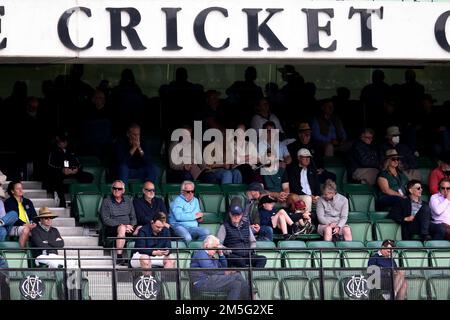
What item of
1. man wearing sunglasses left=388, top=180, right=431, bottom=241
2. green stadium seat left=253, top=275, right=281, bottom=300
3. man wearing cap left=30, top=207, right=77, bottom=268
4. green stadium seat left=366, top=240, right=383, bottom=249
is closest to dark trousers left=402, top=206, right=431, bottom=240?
man wearing sunglasses left=388, top=180, right=431, bottom=241

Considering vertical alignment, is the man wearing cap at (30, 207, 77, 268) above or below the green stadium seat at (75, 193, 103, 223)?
below

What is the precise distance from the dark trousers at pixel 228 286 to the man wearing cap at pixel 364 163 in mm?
4911

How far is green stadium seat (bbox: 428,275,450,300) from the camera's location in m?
25.3

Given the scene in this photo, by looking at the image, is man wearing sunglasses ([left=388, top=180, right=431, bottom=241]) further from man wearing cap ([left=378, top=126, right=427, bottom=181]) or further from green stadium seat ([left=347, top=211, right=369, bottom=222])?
man wearing cap ([left=378, top=126, right=427, bottom=181])

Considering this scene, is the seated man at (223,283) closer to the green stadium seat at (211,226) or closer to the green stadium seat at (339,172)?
the green stadium seat at (211,226)

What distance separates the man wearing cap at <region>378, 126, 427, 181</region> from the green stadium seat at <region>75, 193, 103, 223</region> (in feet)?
14.9

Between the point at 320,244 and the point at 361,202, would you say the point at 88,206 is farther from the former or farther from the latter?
the point at 361,202

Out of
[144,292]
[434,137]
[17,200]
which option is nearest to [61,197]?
[17,200]

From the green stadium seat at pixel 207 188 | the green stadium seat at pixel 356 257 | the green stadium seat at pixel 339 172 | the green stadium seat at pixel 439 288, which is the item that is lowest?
the green stadium seat at pixel 439 288

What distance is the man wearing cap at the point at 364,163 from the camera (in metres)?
29.2

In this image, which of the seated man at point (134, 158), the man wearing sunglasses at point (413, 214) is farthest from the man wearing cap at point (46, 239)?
the man wearing sunglasses at point (413, 214)
